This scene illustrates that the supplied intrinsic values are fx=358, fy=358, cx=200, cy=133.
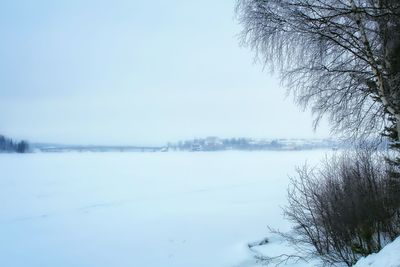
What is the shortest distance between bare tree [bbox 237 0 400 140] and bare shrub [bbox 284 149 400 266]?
215 cm

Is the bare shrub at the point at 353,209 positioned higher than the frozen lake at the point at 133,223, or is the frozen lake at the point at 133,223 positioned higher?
the bare shrub at the point at 353,209

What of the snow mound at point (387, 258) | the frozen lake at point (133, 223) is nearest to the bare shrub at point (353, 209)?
the snow mound at point (387, 258)

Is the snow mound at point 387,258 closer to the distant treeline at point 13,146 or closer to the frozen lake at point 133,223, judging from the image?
the frozen lake at point 133,223

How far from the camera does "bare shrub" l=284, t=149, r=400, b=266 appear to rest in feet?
24.3

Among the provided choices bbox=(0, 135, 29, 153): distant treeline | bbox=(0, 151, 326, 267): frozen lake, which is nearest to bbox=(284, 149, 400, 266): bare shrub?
bbox=(0, 151, 326, 267): frozen lake

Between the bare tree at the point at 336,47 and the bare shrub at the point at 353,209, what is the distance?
7.05 feet

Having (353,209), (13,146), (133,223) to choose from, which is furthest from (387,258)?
(13,146)

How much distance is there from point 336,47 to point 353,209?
379cm

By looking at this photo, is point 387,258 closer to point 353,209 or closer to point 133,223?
point 353,209

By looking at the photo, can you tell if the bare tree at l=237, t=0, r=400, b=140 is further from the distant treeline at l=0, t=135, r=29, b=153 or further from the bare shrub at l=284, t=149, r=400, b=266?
the distant treeline at l=0, t=135, r=29, b=153

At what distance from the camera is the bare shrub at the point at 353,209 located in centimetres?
740

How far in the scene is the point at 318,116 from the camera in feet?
20.8

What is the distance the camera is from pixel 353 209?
7.64 metres

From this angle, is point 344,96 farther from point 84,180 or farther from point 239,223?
point 84,180
